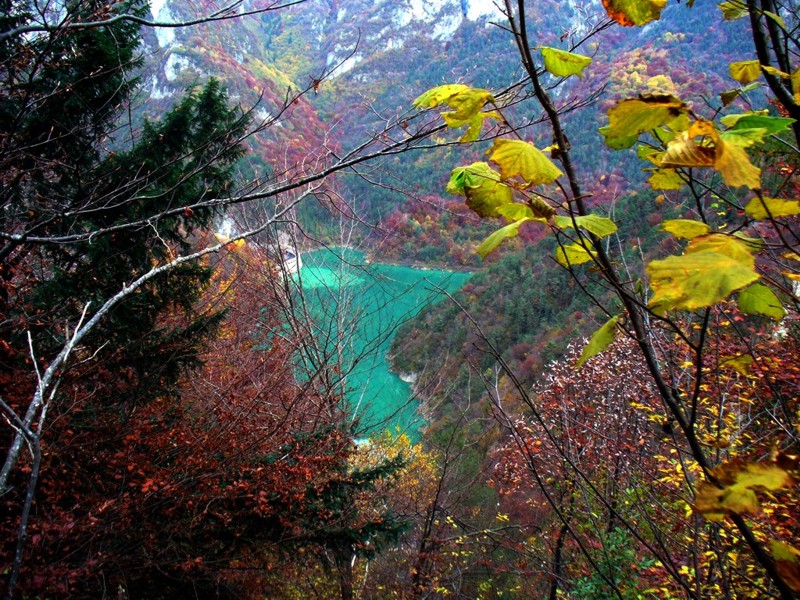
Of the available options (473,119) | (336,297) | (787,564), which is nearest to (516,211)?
(473,119)

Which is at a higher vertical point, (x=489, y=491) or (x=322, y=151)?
(x=489, y=491)

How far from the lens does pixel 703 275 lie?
0.43 meters

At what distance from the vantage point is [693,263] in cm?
45

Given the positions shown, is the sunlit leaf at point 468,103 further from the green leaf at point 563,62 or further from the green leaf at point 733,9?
the green leaf at point 733,9

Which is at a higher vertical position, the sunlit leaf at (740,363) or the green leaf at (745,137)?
the green leaf at (745,137)

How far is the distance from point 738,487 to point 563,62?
1.91ft

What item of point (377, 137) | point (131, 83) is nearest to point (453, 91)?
point (377, 137)

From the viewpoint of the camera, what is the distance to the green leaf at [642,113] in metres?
0.53

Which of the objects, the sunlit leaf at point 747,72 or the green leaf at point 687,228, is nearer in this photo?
the green leaf at point 687,228

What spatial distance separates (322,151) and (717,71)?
72291mm

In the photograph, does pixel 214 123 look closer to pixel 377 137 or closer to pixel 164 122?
pixel 164 122

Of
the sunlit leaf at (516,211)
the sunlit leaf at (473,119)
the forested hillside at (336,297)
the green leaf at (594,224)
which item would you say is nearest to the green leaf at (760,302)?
the forested hillside at (336,297)

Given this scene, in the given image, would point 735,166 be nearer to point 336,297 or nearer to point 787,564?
point 787,564

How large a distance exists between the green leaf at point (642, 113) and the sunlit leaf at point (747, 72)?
35cm
